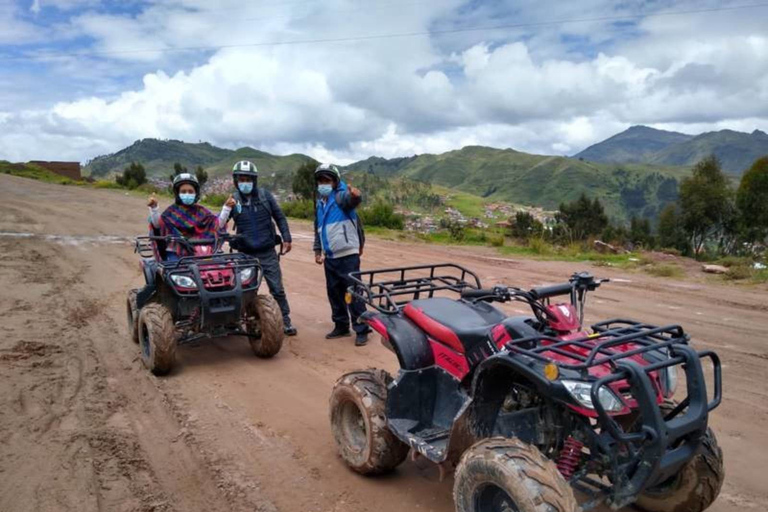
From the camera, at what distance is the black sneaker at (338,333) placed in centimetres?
737

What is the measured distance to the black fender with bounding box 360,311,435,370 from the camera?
3607 millimetres

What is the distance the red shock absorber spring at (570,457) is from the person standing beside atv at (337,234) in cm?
406

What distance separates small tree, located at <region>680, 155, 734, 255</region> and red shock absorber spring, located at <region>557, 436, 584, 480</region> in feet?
94.6

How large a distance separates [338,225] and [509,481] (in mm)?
4715

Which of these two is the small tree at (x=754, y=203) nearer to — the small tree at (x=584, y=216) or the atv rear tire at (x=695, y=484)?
the small tree at (x=584, y=216)

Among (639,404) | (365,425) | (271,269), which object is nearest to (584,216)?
(271,269)

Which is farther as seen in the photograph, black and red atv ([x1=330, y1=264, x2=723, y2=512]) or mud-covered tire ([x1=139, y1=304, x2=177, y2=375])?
mud-covered tire ([x1=139, y1=304, x2=177, y2=375])

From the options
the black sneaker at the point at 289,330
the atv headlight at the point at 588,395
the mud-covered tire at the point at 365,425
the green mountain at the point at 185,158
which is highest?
the green mountain at the point at 185,158

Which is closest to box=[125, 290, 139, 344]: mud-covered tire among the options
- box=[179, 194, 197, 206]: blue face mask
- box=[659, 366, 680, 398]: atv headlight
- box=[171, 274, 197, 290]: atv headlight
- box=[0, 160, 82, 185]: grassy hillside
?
box=[171, 274, 197, 290]: atv headlight

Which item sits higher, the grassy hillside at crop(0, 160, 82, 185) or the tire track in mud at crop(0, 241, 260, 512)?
the grassy hillside at crop(0, 160, 82, 185)

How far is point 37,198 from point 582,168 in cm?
16604

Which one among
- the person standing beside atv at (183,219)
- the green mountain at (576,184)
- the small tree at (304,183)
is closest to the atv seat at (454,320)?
the person standing beside atv at (183,219)

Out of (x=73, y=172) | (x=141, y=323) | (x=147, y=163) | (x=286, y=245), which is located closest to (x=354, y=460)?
(x=141, y=323)

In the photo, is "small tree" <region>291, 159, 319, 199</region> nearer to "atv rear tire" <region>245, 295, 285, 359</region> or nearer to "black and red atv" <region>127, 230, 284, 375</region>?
"black and red atv" <region>127, 230, 284, 375</region>
